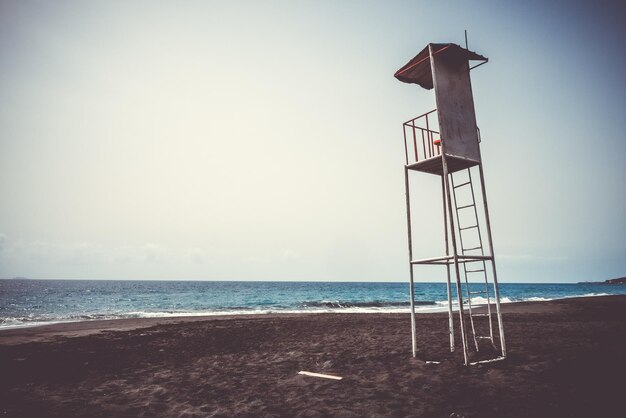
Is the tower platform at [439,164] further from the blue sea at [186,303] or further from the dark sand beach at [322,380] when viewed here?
the blue sea at [186,303]

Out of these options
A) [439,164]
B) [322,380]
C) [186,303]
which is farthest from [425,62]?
[186,303]

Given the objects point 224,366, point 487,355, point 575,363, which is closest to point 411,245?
point 487,355

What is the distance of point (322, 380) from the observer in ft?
21.6

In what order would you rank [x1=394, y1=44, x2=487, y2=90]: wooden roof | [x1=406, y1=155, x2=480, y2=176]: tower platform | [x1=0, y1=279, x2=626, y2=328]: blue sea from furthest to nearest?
[x1=0, y1=279, x2=626, y2=328]: blue sea, [x1=394, y1=44, x2=487, y2=90]: wooden roof, [x1=406, y1=155, x2=480, y2=176]: tower platform

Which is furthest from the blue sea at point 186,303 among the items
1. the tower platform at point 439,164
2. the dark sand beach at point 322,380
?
the tower platform at point 439,164

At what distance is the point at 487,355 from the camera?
7500 millimetres

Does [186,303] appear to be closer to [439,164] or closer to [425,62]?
[439,164]

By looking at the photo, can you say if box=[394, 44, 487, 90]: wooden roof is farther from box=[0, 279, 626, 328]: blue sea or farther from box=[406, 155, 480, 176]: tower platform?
box=[0, 279, 626, 328]: blue sea

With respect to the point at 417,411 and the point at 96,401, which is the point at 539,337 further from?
the point at 96,401

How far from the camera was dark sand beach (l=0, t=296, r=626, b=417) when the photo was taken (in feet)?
16.1

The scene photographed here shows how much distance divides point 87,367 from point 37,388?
1.74 meters

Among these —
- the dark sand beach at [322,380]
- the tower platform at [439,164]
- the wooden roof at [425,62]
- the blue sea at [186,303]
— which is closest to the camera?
the dark sand beach at [322,380]

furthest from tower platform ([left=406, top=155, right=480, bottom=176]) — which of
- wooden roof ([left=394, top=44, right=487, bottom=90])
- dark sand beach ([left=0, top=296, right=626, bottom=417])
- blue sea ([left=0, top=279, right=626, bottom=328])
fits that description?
blue sea ([left=0, top=279, right=626, bottom=328])

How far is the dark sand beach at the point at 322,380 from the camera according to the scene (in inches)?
193
